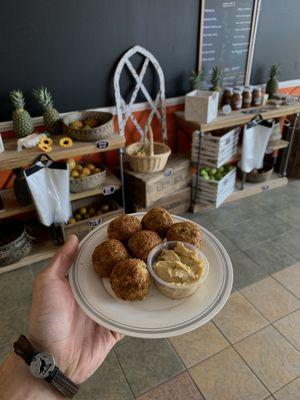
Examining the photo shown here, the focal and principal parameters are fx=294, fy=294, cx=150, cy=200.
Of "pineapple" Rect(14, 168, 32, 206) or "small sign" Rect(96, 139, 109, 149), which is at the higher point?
"small sign" Rect(96, 139, 109, 149)

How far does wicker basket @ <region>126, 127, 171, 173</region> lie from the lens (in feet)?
7.42

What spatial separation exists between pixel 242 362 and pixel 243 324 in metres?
0.23

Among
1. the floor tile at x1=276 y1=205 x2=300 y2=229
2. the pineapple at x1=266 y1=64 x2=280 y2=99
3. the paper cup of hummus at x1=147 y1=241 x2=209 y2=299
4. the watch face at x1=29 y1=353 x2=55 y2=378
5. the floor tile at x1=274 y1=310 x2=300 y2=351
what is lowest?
the floor tile at x1=274 y1=310 x2=300 y2=351

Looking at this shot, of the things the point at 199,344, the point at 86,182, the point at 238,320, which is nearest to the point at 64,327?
the point at 199,344

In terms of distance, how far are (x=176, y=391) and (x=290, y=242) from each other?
1.49 m

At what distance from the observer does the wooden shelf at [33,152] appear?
69.9 inches

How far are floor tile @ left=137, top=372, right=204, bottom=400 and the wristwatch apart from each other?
2.15 ft

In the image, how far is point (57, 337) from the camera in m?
1.01

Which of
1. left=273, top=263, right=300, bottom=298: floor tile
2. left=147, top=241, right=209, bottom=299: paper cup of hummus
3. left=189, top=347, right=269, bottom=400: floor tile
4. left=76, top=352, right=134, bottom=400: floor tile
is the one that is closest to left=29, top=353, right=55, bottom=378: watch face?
left=147, top=241, right=209, bottom=299: paper cup of hummus

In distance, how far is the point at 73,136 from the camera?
2.01 m

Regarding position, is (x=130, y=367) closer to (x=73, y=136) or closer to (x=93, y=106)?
(x=73, y=136)

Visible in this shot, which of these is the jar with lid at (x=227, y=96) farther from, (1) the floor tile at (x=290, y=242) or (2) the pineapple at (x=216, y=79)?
(1) the floor tile at (x=290, y=242)

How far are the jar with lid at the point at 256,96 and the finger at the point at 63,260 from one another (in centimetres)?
230

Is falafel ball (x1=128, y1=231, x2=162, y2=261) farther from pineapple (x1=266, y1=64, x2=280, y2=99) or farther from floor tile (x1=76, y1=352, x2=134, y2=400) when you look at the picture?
pineapple (x1=266, y1=64, x2=280, y2=99)
